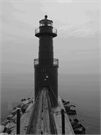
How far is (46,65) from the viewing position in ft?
54.7

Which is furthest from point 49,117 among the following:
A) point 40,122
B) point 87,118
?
point 87,118

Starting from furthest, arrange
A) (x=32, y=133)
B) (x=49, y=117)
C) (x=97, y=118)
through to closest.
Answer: (x=97, y=118) < (x=49, y=117) < (x=32, y=133)

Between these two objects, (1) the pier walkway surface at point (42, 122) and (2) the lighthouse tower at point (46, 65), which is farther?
(2) the lighthouse tower at point (46, 65)

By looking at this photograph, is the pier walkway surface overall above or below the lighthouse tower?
below

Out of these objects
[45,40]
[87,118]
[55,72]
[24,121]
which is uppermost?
[45,40]

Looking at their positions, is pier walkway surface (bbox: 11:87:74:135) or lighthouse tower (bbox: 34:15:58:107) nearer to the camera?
pier walkway surface (bbox: 11:87:74:135)

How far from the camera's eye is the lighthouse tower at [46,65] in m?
16.5

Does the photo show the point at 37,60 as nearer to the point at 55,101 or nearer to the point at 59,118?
the point at 55,101

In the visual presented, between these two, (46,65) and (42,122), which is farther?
(46,65)

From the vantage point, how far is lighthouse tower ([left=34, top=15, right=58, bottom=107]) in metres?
16.5

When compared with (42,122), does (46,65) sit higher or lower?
higher

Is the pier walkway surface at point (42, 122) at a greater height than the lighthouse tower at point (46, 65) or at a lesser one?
lesser

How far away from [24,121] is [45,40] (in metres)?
10.0

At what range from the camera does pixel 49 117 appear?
10125 mm
